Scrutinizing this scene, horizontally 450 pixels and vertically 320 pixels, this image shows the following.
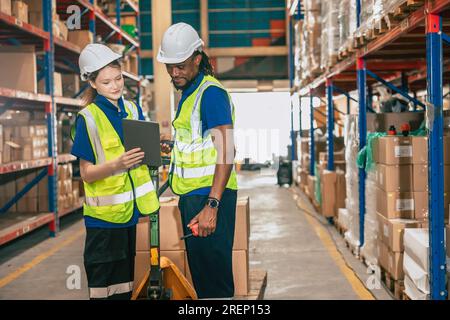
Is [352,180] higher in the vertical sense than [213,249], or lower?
higher

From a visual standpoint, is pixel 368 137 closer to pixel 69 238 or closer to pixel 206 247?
pixel 206 247

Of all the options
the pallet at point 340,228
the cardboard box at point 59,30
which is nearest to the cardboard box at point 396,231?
the pallet at point 340,228

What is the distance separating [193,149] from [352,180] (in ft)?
13.2

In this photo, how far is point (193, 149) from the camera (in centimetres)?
321

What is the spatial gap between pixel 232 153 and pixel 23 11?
5.23 metres

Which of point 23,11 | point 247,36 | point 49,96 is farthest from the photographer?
point 247,36

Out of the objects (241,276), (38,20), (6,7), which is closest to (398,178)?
(241,276)

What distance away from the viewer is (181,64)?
3117mm

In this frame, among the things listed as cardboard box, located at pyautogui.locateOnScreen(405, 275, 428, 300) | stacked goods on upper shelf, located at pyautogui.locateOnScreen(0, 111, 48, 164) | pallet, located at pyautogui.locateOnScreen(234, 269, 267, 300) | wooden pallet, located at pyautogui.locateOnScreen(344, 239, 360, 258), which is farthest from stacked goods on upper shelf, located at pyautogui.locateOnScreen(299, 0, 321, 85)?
cardboard box, located at pyautogui.locateOnScreen(405, 275, 428, 300)

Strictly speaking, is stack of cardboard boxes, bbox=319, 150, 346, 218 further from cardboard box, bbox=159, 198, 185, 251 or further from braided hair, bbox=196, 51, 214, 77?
braided hair, bbox=196, 51, 214, 77

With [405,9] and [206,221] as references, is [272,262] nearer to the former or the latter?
[405,9]

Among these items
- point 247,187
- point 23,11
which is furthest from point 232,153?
point 247,187

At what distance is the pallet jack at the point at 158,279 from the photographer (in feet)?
11.0

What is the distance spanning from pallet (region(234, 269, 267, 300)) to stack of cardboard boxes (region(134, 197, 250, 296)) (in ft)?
0.21
